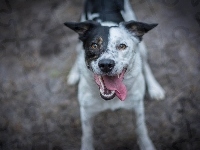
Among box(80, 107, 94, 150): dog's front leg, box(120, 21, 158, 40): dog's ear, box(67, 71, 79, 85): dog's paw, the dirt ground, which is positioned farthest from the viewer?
box(67, 71, 79, 85): dog's paw

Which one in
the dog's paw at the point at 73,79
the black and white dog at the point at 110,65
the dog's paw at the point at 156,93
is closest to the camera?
the black and white dog at the point at 110,65

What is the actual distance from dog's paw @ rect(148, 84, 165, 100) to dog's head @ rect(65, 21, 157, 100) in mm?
1335

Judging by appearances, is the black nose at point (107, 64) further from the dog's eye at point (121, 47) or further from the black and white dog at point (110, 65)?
the dog's eye at point (121, 47)

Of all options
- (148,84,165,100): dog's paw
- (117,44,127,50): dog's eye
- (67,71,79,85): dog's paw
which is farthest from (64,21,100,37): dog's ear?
(148,84,165,100): dog's paw

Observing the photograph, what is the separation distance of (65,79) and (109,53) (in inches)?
79.3

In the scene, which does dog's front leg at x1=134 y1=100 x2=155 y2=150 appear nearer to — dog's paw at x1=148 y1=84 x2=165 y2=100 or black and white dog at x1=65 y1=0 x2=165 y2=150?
black and white dog at x1=65 y1=0 x2=165 y2=150

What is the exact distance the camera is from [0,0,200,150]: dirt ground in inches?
167

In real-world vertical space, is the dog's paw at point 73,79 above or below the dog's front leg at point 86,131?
above

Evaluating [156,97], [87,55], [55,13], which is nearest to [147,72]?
[156,97]

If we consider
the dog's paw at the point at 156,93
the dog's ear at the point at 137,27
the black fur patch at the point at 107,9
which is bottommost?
the dog's paw at the point at 156,93

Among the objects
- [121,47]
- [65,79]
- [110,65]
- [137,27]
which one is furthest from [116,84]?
Result: [65,79]

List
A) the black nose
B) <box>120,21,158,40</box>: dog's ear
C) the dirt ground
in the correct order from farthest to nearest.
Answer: the dirt ground < <box>120,21,158,40</box>: dog's ear < the black nose

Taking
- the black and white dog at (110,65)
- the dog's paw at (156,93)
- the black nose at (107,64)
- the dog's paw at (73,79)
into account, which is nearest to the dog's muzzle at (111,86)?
the black and white dog at (110,65)

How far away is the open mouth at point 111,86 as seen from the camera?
11.0 ft
